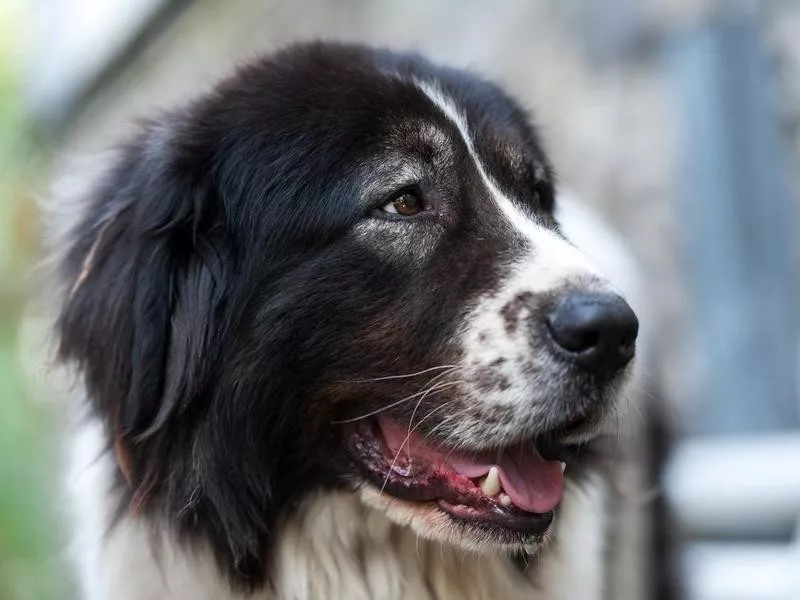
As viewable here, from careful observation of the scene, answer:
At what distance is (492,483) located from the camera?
6.81ft

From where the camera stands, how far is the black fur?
2.14 m

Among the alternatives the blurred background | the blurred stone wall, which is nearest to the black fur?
the blurred background

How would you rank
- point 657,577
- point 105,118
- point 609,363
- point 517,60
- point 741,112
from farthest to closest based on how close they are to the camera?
point 105,118
point 517,60
point 741,112
point 657,577
point 609,363

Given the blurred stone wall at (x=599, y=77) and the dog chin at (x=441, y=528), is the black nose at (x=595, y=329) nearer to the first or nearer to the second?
the dog chin at (x=441, y=528)

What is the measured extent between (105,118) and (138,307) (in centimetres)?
555

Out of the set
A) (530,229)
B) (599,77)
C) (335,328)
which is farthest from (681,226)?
(335,328)

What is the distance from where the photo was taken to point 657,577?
304cm

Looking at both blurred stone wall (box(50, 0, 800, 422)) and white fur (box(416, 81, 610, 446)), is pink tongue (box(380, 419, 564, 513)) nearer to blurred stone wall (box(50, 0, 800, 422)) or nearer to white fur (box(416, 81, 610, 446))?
white fur (box(416, 81, 610, 446))

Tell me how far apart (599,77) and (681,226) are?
986 mm

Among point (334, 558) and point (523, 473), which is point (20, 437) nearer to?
point (334, 558)

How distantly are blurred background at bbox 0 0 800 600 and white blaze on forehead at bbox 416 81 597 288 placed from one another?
0.66 meters

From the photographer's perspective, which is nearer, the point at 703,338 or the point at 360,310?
the point at 360,310

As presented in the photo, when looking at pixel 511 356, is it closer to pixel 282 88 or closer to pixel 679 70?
pixel 282 88

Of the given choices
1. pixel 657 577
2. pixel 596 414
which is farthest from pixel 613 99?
pixel 596 414
